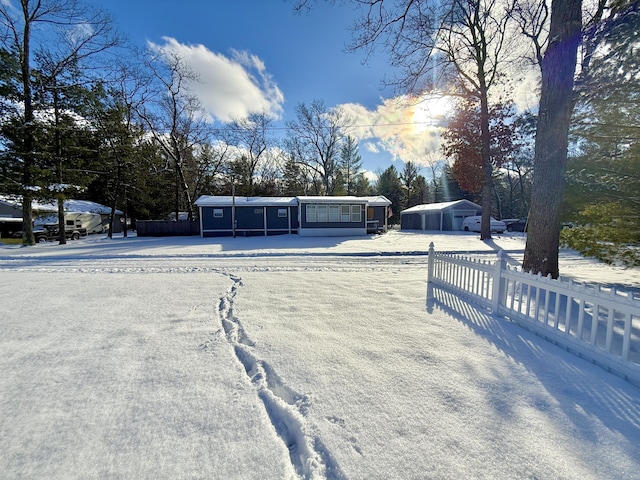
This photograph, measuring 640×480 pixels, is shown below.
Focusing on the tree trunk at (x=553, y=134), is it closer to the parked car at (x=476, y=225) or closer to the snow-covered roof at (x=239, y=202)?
the snow-covered roof at (x=239, y=202)

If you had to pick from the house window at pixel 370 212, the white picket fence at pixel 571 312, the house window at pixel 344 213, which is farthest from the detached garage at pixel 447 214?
the white picket fence at pixel 571 312

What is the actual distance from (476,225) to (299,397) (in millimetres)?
26332

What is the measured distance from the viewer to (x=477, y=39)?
15250mm

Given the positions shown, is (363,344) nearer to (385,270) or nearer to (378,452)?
(378,452)

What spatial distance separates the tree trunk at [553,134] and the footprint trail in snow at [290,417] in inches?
209

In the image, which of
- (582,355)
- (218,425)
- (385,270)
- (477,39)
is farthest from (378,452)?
(477,39)

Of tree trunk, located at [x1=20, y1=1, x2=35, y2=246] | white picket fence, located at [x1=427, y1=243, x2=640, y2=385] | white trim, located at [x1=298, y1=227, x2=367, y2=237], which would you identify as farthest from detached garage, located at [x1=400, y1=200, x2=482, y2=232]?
tree trunk, located at [x1=20, y1=1, x2=35, y2=246]

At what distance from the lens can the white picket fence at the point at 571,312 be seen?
2.52 metres

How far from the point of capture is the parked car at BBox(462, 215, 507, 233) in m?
23.6

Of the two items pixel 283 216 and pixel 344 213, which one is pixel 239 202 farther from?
pixel 344 213

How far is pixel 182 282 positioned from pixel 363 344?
4559 millimetres

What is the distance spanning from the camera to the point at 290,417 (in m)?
1.95

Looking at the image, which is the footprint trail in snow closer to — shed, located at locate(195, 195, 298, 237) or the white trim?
the white trim

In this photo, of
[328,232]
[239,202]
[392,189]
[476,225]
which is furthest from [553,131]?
[392,189]
